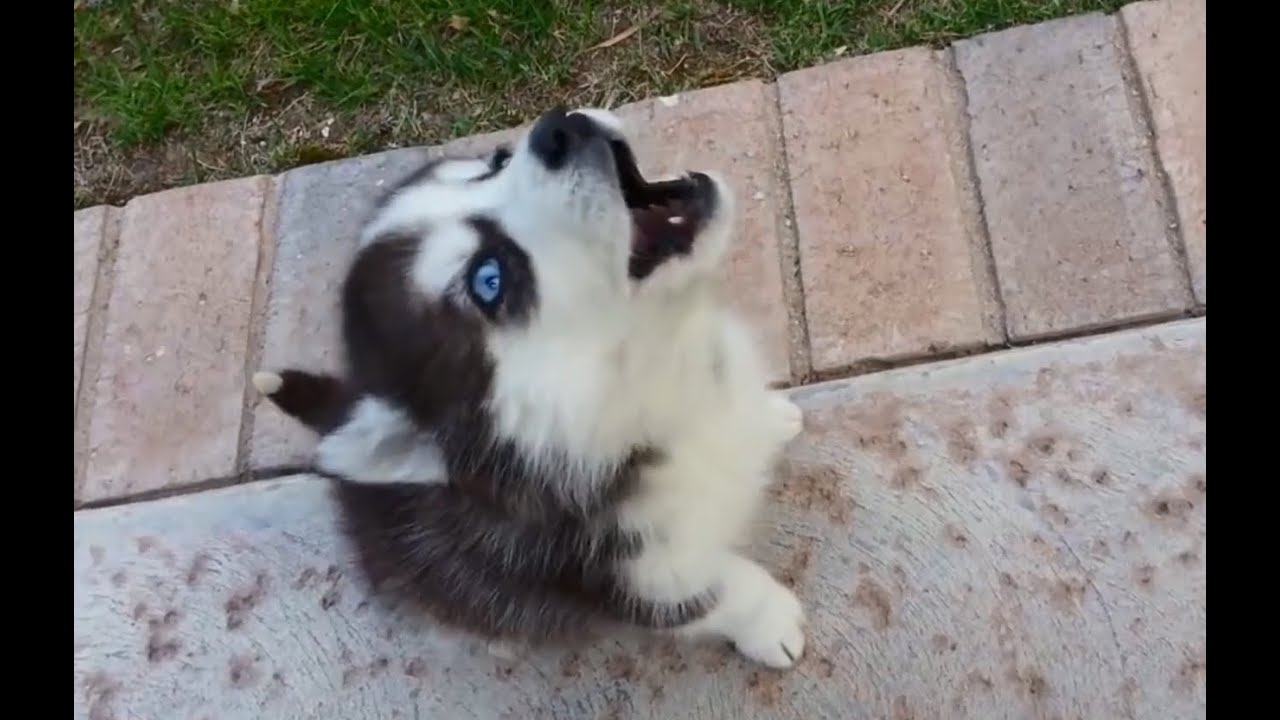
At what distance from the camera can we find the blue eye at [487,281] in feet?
5.06

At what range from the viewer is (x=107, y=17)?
3.10 m

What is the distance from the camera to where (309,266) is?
8.52ft

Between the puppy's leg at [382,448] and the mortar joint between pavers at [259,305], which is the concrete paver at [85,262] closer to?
the mortar joint between pavers at [259,305]

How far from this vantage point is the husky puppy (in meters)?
1.53

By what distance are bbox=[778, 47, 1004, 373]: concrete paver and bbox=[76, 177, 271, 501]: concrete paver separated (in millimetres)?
1349

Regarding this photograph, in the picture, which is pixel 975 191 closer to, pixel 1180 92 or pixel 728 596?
pixel 1180 92

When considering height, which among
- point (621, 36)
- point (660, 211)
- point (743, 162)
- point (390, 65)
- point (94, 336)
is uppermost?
point (621, 36)

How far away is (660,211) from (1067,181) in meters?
1.13

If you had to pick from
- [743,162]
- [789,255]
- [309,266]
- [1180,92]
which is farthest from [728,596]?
[1180,92]

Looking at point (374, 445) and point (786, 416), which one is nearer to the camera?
point (374, 445)

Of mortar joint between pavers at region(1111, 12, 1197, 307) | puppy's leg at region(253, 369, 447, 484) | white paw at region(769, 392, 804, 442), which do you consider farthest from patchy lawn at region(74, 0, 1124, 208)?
puppy's leg at region(253, 369, 447, 484)

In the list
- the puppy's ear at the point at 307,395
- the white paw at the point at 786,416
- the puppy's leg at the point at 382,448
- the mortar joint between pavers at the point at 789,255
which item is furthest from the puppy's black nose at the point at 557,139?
the mortar joint between pavers at the point at 789,255

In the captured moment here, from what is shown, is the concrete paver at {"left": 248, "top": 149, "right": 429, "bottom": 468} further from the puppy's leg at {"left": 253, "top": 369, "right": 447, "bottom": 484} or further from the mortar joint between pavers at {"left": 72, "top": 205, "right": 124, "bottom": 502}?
the puppy's leg at {"left": 253, "top": 369, "right": 447, "bottom": 484}
